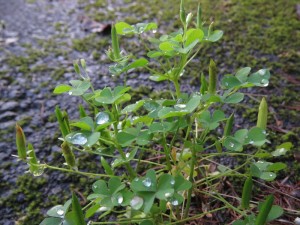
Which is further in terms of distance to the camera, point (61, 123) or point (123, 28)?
point (123, 28)

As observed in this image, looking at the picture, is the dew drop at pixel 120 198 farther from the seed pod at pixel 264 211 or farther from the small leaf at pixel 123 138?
the seed pod at pixel 264 211

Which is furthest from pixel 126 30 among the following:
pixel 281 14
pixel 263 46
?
pixel 281 14

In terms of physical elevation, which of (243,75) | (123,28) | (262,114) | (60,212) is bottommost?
(60,212)

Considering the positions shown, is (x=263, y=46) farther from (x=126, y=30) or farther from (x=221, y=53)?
(x=126, y=30)

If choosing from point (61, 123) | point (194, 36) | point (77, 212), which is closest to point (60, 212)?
point (77, 212)

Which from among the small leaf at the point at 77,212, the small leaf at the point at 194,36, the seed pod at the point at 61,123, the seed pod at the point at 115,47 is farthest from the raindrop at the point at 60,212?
the small leaf at the point at 194,36

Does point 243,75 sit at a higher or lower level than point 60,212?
higher

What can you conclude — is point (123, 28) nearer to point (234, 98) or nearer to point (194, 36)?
point (194, 36)
